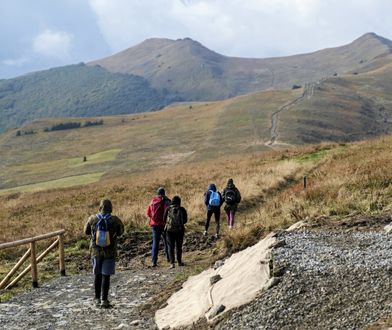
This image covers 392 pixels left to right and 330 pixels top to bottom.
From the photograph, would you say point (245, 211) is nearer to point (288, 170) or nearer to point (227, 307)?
point (288, 170)

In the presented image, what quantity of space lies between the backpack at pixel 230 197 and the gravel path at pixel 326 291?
7615mm

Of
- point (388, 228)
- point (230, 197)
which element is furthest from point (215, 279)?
point (230, 197)

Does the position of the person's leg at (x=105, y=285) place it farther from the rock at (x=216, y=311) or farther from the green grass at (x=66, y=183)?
the green grass at (x=66, y=183)

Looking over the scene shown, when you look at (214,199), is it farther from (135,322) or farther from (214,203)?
(135,322)

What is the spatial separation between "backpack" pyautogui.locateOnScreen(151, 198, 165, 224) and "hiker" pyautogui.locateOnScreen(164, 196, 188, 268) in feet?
1.00

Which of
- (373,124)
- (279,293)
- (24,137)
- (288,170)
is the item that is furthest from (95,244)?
(24,137)

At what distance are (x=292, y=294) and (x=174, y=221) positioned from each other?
19.3 ft

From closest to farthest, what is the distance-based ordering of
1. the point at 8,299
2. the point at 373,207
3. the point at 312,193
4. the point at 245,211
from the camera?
the point at 8,299
the point at 373,207
the point at 312,193
the point at 245,211

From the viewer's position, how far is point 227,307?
320 inches

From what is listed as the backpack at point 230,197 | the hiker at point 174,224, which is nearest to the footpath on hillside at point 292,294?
the hiker at point 174,224

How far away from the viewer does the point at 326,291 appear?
296 inches

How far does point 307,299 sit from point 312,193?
10.2 m

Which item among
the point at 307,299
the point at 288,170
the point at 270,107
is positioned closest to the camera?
the point at 307,299

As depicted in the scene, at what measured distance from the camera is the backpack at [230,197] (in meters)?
17.1
